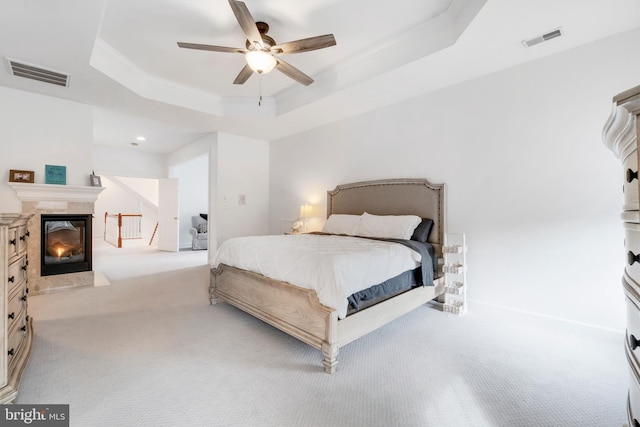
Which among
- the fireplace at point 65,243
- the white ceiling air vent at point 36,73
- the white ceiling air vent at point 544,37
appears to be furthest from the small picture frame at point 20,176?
the white ceiling air vent at point 544,37

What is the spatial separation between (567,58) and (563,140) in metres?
0.78

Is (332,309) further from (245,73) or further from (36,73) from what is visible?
(36,73)

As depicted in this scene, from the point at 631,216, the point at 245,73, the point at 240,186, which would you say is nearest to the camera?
the point at 631,216

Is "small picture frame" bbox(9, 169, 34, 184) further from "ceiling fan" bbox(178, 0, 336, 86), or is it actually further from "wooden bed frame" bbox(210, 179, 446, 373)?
"ceiling fan" bbox(178, 0, 336, 86)

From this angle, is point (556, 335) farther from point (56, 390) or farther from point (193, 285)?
point (193, 285)

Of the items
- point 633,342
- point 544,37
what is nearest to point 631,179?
point 633,342

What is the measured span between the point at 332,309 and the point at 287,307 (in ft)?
1.57

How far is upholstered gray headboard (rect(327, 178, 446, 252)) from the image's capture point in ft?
11.4

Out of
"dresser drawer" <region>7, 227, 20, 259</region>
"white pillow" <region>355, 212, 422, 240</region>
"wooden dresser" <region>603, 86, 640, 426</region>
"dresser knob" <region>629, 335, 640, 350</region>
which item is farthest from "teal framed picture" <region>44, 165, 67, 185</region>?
"dresser knob" <region>629, 335, 640, 350</region>

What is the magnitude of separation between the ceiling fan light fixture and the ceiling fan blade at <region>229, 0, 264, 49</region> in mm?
70

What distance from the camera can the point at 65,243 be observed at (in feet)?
12.7

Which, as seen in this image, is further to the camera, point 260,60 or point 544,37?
point 260,60

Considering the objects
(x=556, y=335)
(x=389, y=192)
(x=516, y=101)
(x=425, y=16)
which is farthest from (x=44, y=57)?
(x=556, y=335)

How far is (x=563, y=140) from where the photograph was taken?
269 cm
